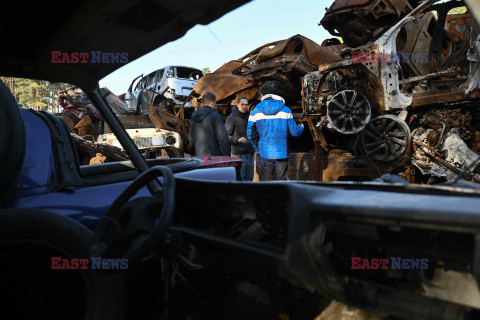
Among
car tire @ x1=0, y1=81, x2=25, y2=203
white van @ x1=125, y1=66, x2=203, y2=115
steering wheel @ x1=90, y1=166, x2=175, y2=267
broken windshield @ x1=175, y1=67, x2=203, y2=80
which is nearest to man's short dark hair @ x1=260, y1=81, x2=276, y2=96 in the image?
car tire @ x1=0, y1=81, x2=25, y2=203

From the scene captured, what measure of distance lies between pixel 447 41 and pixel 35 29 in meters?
6.48

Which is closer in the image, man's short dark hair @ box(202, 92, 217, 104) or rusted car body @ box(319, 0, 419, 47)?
man's short dark hair @ box(202, 92, 217, 104)

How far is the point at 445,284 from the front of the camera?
111 centimetres

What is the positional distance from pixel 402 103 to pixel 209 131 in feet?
9.03

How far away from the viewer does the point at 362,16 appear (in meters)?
5.97

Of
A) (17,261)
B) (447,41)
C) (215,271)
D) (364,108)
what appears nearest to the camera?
(215,271)

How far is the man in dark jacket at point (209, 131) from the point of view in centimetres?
495

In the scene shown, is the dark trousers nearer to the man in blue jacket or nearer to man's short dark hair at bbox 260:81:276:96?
the man in blue jacket

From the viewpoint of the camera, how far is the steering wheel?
1375 millimetres

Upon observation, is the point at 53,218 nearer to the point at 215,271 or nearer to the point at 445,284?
the point at 215,271

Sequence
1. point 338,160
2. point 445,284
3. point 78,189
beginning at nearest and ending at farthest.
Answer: point 445,284
point 78,189
point 338,160

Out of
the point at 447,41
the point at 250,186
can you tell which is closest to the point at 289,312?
the point at 250,186

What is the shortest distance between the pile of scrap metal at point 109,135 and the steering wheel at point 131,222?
94 centimetres

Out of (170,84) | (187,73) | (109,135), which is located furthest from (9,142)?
(187,73)
